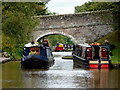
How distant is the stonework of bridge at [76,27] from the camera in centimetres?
3238

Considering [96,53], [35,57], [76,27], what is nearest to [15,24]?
[35,57]

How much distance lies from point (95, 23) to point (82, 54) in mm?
16081

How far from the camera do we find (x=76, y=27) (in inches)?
1303

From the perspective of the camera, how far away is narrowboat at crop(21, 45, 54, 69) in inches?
618

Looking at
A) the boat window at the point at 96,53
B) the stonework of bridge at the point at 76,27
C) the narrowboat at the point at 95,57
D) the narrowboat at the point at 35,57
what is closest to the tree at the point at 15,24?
the narrowboat at the point at 35,57

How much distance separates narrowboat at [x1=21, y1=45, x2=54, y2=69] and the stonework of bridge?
15629 millimetres

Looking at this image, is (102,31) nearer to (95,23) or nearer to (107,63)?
(95,23)

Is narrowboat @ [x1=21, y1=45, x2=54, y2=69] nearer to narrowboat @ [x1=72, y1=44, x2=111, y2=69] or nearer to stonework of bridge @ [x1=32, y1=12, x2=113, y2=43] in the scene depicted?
narrowboat @ [x1=72, y1=44, x2=111, y2=69]

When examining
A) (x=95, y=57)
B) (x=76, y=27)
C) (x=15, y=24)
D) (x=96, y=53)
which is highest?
(x=15, y=24)

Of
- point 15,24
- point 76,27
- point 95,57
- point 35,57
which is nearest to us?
point 35,57

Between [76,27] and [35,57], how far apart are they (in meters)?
17.9

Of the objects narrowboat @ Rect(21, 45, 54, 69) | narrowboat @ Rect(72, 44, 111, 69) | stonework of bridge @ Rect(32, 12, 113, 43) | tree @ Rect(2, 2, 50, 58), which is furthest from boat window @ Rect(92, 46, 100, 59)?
stonework of bridge @ Rect(32, 12, 113, 43)

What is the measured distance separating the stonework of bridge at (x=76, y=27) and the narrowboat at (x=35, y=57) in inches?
615

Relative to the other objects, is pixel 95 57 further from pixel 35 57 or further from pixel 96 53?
pixel 35 57
